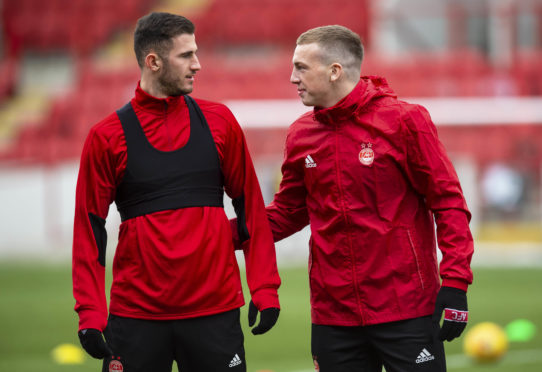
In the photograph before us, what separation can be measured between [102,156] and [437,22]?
18.7m

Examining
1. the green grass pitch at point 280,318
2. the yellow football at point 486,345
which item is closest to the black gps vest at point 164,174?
the green grass pitch at point 280,318

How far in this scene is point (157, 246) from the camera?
11.3 ft

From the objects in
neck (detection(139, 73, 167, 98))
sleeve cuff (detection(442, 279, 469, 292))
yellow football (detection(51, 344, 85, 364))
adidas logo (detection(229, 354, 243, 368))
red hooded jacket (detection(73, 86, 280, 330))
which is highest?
neck (detection(139, 73, 167, 98))

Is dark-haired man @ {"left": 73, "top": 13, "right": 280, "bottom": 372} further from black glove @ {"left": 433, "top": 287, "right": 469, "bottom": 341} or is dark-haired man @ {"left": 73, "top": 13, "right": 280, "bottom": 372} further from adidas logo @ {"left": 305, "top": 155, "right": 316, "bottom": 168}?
black glove @ {"left": 433, "top": 287, "right": 469, "bottom": 341}

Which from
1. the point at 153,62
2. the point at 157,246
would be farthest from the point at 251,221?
the point at 153,62

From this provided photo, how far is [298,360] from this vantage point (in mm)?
7238

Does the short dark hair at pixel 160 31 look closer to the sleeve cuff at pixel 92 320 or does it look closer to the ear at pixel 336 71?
the ear at pixel 336 71

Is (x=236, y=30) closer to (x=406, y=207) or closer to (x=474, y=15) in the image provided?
(x=474, y=15)

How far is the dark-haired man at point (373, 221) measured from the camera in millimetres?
3535

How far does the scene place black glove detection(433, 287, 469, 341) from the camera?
3.43 m

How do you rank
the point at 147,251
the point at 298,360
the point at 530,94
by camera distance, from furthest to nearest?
the point at 530,94, the point at 298,360, the point at 147,251

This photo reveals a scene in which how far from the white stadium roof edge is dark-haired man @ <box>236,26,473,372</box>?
1273 centimetres

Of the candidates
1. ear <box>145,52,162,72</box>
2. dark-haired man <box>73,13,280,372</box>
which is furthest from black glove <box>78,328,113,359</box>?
ear <box>145,52,162,72</box>

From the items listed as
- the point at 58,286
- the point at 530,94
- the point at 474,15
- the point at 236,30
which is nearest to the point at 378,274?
the point at 58,286
